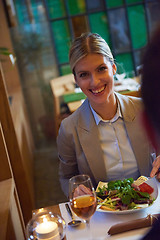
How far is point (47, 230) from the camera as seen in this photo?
1180mm

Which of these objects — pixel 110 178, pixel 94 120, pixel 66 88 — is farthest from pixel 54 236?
pixel 66 88

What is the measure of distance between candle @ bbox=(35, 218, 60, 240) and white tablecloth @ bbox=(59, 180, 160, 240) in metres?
0.09

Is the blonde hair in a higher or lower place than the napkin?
higher

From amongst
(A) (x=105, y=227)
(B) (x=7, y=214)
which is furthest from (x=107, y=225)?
(B) (x=7, y=214)

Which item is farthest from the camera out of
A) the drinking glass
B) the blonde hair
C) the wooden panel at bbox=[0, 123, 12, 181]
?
the wooden panel at bbox=[0, 123, 12, 181]

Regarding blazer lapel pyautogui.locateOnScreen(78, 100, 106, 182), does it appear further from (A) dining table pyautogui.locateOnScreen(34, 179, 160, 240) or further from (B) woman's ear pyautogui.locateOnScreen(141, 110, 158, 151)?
(B) woman's ear pyautogui.locateOnScreen(141, 110, 158, 151)

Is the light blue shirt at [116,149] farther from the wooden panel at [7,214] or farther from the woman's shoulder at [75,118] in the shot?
the wooden panel at [7,214]

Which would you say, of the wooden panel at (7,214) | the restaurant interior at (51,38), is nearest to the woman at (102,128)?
the wooden panel at (7,214)

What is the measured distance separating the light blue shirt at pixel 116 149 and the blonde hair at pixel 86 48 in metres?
0.31

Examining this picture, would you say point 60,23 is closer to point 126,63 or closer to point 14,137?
point 126,63

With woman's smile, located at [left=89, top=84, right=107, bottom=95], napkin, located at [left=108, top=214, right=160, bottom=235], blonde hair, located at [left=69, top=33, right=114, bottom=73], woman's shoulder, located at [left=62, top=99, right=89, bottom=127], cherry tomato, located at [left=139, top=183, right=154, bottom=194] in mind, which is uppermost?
blonde hair, located at [left=69, top=33, right=114, bottom=73]

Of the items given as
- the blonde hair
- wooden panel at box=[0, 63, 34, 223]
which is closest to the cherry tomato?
the blonde hair

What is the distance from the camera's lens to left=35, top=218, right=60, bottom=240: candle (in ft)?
3.84

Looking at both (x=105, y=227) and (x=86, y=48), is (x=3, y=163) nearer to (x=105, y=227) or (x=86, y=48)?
(x=86, y=48)
